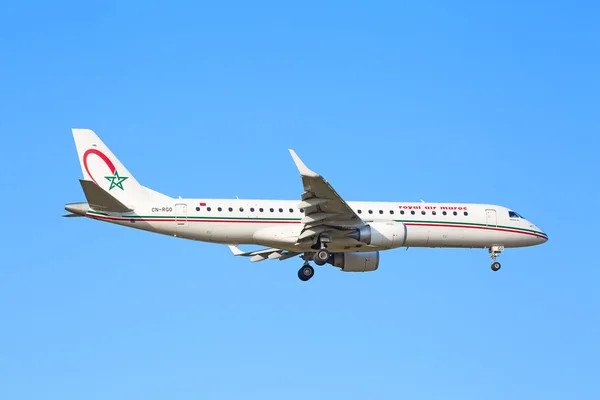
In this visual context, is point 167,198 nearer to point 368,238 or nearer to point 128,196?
point 128,196

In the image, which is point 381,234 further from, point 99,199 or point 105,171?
point 105,171

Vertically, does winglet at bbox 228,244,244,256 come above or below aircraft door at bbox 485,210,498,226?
below

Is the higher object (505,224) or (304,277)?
(505,224)

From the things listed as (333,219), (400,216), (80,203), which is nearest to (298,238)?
(333,219)

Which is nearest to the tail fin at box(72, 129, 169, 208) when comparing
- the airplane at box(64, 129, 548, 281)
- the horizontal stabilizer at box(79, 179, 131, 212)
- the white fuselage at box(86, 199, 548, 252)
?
the airplane at box(64, 129, 548, 281)

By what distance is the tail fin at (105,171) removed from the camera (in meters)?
52.7

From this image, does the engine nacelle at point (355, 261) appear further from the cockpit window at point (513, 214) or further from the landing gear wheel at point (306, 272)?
the cockpit window at point (513, 214)

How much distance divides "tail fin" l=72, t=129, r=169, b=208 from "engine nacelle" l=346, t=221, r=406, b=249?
9172 millimetres

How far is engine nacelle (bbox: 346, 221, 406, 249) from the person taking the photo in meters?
52.8

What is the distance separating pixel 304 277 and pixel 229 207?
18.4 ft

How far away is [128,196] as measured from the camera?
5250cm

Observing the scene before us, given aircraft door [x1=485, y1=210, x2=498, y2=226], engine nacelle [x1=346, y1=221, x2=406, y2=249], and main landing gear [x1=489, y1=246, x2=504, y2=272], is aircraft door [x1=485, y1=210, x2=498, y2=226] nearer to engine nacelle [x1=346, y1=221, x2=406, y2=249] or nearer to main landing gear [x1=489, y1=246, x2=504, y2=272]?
main landing gear [x1=489, y1=246, x2=504, y2=272]

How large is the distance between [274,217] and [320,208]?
115 inches

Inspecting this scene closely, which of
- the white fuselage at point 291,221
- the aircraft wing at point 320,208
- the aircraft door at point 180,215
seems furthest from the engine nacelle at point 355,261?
the aircraft door at point 180,215
